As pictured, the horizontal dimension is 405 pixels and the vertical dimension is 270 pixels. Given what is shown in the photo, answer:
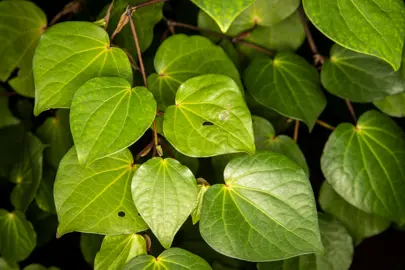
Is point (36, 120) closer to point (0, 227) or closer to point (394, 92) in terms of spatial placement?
point (0, 227)

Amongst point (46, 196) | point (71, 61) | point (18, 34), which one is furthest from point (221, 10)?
point (46, 196)

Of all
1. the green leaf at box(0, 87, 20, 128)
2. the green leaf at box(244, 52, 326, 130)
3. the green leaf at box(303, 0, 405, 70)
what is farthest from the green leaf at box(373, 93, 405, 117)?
the green leaf at box(0, 87, 20, 128)

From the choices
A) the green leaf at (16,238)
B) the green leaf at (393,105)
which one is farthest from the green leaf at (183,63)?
the green leaf at (16,238)

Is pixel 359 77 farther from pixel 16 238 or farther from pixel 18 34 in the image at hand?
pixel 16 238

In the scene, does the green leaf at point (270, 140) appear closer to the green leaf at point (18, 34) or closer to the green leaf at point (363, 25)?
the green leaf at point (363, 25)

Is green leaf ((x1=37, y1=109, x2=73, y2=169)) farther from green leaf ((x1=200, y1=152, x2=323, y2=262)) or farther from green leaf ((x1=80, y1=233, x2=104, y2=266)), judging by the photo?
green leaf ((x1=200, y1=152, x2=323, y2=262))
